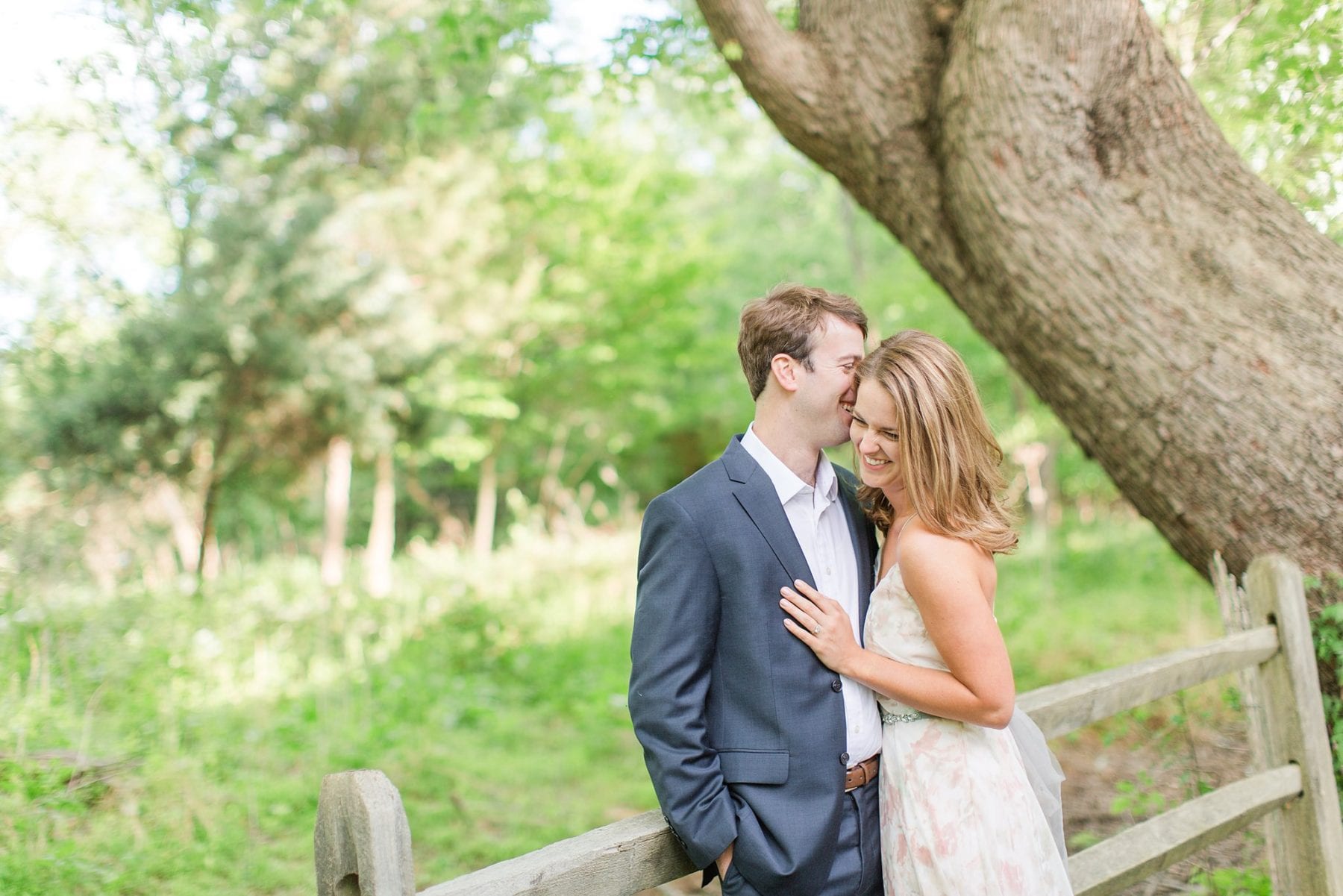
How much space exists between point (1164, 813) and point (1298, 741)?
0.77 meters

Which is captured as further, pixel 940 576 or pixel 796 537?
pixel 796 537

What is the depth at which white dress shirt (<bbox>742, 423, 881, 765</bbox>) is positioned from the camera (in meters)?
2.15

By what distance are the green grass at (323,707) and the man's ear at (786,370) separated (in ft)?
10.1

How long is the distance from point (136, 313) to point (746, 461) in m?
10.5

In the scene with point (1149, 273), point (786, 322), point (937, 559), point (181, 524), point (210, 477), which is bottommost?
point (937, 559)

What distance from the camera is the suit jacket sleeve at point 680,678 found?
189cm

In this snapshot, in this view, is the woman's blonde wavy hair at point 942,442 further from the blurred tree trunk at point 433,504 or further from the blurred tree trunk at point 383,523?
the blurred tree trunk at point 433,504

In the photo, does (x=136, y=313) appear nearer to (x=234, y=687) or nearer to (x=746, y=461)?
(x=234, y=687)

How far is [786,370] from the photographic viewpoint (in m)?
2.23

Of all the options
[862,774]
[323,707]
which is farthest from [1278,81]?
[323,707]

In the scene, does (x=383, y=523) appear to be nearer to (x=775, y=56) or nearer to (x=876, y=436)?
(x=775, y=56)

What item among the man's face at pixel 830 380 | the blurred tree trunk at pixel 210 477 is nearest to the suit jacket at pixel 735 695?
the man's face at pixel 830 380

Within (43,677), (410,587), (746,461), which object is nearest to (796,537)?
(746,461)

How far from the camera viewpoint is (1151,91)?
11.4ft
